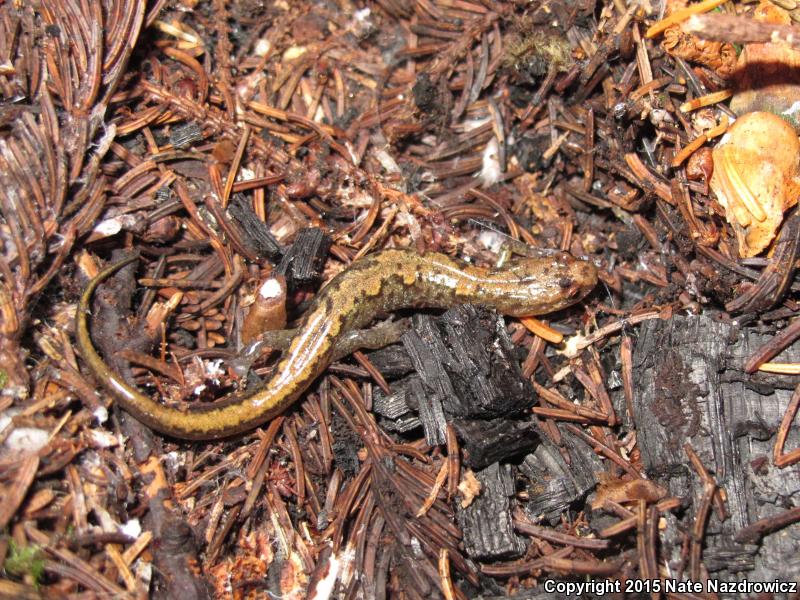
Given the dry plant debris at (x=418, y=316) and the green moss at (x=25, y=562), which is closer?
the green moss at (x=25, y=562)

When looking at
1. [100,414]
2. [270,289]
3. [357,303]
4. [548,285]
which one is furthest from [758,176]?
[100,414]

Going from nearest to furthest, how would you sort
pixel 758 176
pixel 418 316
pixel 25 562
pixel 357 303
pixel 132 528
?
1. pixel 25 562
2. pixel 132 528
3. pixel 758 176
4. pixel 418 316
5. pixel 357 303

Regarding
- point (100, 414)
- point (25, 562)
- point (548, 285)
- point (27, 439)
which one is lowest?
point (548, 285)

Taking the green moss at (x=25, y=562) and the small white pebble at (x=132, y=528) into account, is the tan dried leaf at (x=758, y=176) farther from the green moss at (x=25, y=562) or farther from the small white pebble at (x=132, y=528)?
the green moss at (x=25, y=562)

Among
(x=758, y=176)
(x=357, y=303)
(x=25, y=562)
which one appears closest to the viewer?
(x=25, y=562)

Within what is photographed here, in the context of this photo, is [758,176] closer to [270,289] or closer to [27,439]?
[270,289]

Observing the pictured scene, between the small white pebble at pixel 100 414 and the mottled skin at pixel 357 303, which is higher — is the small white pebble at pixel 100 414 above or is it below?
above

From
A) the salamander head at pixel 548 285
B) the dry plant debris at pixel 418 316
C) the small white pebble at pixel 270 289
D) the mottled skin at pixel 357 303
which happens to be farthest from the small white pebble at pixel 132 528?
the salamander head at pixel 548 285

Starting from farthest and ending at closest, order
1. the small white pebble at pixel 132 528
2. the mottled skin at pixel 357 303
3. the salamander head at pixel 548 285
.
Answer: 1. the salamander head at pixel 548 285
2. the mottled skin at pixel 357 303
3. the small white pebble at pixel 132 528
